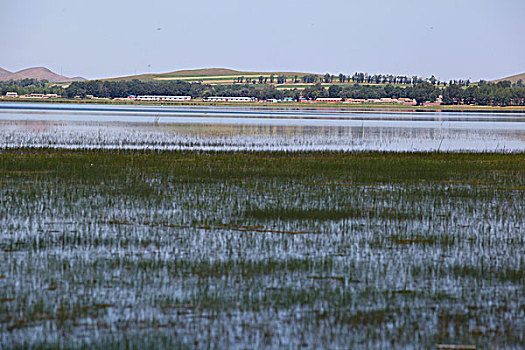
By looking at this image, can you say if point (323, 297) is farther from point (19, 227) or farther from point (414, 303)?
point (19, 227)

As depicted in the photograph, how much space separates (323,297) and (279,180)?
16144 mm

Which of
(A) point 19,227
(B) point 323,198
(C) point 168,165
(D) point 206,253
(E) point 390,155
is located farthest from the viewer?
(E) point 390,155

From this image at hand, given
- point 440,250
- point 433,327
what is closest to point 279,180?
point 440,250

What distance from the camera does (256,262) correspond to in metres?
14.2

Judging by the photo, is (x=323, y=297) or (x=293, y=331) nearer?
(x=293, y=331)

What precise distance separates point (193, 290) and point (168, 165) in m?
20.7

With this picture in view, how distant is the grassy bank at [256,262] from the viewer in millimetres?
10305

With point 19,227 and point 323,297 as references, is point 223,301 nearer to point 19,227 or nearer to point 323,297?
point 323,297

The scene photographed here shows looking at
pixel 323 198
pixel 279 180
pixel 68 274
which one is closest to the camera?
pixel 68 274

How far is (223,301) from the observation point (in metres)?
11.6

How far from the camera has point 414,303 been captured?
464 inches

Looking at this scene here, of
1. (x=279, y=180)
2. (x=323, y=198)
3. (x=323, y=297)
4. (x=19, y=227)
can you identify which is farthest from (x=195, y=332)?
(x=279, y=180)

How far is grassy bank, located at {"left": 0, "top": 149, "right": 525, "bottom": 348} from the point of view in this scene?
1030 cm

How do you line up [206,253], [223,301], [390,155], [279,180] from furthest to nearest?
[390,155]
[279,180]
[206,253]
[223,301]
